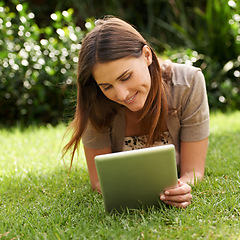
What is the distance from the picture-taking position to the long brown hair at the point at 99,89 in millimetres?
1711

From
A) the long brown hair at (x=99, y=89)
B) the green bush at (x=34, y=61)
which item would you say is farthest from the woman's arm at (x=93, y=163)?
the green bush at (x=34, y=61)

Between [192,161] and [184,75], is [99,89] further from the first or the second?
[192,161]

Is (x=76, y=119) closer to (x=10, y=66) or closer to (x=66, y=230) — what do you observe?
(x=66, y=230)

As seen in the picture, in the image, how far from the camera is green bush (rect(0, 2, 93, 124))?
3982 mm

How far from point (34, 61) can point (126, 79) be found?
8.25ft

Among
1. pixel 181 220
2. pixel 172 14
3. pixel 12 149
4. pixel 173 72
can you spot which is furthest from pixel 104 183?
pixel 172 14

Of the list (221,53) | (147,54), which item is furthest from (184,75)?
(221,53)

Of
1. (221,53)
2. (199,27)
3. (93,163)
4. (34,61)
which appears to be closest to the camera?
(93,163)

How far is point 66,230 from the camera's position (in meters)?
1.53

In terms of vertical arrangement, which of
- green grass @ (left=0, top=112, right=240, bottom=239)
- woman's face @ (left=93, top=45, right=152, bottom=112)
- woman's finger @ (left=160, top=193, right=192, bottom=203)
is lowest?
green grass @ (left=0, top=112, right=240, bottom=239)

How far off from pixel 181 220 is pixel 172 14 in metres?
4.73

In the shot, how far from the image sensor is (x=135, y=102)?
1.78 metres

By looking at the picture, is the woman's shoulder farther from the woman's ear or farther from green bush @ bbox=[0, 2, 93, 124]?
green bush @ bbox=[0, 2, 93, 124]

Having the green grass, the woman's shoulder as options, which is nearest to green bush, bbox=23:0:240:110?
the green grass
